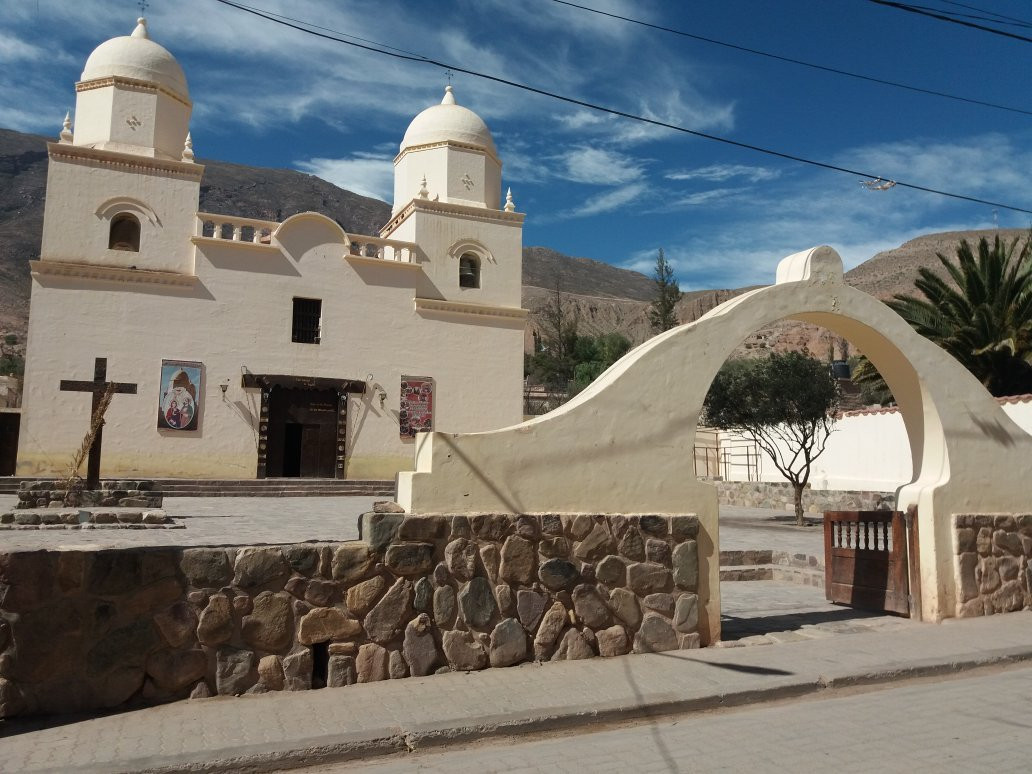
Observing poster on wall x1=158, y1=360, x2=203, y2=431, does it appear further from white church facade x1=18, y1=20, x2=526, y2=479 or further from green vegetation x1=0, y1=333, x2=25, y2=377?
green vegetation x1=0, y1=333, x2=25, y2=377

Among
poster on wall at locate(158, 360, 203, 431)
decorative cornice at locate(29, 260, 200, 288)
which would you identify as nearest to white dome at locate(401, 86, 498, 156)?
decorative cornice at locate(29, 260, 200, 288)

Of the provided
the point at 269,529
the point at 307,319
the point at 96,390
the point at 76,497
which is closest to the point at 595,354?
the point at 307,319

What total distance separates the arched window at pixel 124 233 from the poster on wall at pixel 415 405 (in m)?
8.51

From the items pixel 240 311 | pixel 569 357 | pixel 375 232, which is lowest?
pixel 240 311

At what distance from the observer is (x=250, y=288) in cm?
2347

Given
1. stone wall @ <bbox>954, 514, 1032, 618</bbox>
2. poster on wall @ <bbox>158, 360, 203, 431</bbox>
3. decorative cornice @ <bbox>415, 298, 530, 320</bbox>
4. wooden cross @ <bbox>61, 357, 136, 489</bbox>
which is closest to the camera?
stone wall @ <bbox>954, 514, 1032, 618</bbox>

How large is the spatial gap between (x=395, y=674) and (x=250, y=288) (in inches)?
789

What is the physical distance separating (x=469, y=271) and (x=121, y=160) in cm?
1065

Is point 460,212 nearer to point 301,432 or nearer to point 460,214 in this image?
point 460,214

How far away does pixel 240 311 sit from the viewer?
76.1 ft

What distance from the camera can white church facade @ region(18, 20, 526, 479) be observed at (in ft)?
70.8

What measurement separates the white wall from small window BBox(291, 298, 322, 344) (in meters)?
12.8

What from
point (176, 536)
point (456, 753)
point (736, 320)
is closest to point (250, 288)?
point (176, 536)

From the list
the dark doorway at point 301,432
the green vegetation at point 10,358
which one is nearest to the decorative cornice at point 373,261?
the dark doorway at point 301,432
